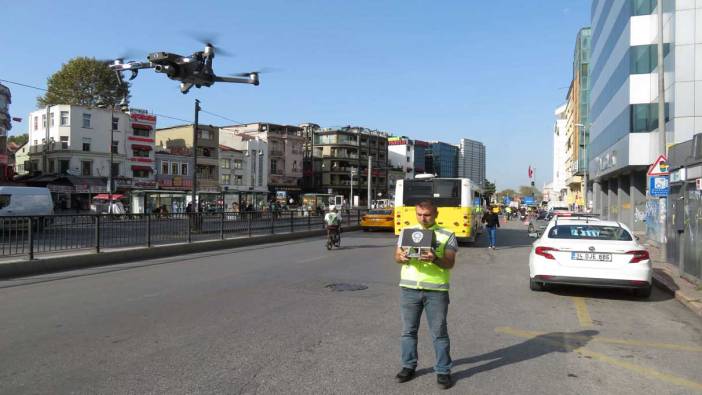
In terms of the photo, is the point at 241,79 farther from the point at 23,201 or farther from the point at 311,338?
the point at 23,201

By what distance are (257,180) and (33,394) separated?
7552cm

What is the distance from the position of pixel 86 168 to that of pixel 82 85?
14.4 m

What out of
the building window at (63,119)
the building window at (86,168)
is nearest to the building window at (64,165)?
the building window at (86,168)

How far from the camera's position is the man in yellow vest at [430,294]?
14.6ft

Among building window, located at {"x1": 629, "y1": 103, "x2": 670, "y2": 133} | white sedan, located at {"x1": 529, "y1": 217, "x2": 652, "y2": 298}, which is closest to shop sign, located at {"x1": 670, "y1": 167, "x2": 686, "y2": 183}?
white sedan, located at {"x1": 529, "y1": 217, "x2": 652, "y2": 298}

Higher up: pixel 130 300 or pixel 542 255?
pixel 542 255

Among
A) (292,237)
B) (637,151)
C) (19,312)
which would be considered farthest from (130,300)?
(637,151)

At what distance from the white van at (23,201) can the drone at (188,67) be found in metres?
13.4

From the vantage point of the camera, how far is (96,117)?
55969 millimetres

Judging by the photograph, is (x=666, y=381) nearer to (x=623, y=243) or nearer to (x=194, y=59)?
(x=623, y=243)

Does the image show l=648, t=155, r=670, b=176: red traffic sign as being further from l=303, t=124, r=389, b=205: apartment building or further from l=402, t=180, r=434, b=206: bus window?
l=303, t=124, r=389, b=205: apartment building

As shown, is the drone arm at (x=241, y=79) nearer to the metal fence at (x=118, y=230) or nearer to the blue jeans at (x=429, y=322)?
the metal fence at (x=118, y=230)

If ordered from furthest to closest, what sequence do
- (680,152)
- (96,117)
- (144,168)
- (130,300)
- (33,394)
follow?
(144,168)
(96,117)
(680,152)
(130,300)
(33,394)

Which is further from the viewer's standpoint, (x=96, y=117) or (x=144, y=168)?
(x=144, y=168)
